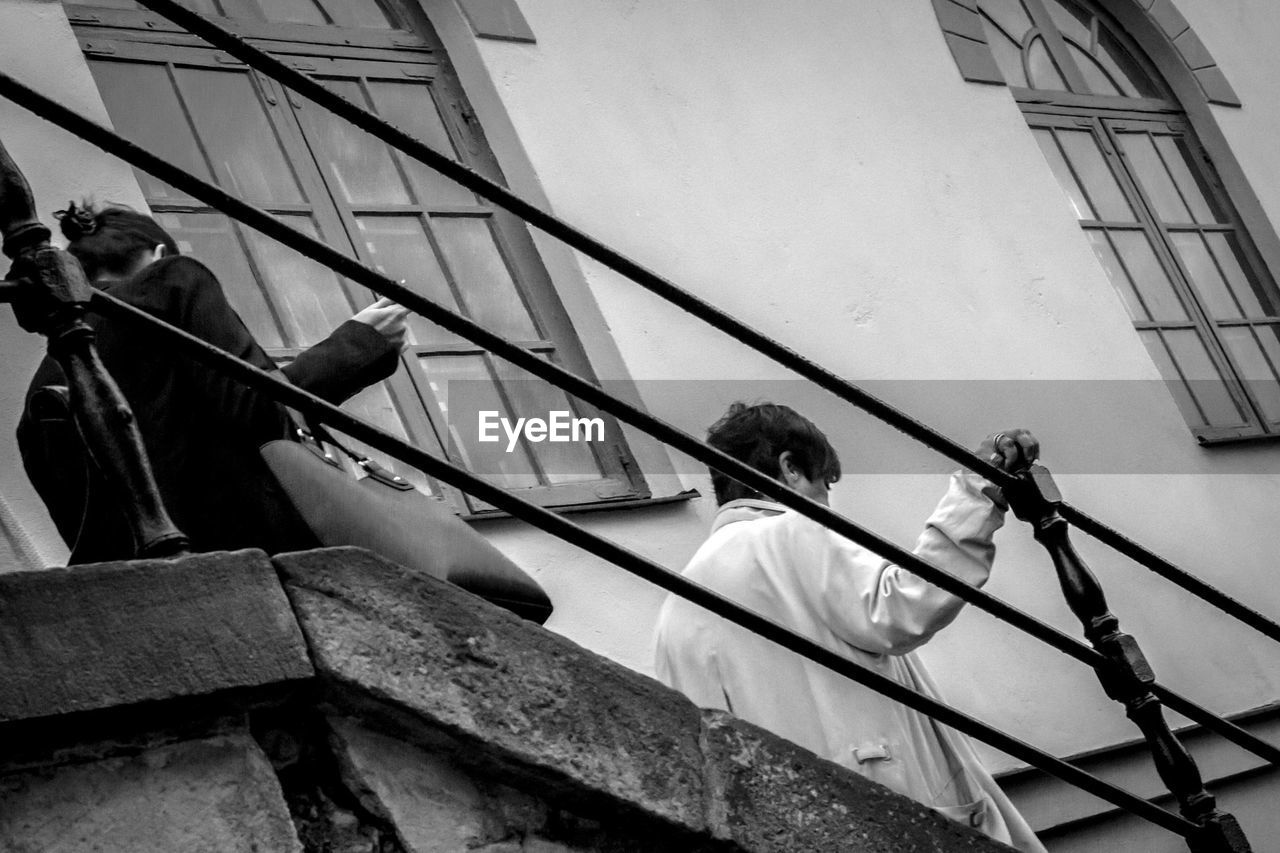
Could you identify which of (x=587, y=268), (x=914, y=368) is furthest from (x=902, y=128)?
(x=587, y=268)

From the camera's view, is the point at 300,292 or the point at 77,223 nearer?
the point at 77,223

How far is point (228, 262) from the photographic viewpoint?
4836 mm

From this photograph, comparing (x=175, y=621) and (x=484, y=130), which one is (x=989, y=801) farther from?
(x=484, y=130)

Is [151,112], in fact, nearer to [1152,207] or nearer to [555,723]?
[555,723]

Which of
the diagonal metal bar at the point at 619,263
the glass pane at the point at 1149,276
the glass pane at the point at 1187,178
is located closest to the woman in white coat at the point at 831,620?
the diagonal metal bar at the point at 619,263

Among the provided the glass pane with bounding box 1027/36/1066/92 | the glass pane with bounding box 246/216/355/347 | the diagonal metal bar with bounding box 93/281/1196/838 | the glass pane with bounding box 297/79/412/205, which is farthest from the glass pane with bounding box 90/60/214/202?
the glass pane with bounding box 1027/36/1066/92

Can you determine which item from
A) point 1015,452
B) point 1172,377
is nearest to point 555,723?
point 1015,452

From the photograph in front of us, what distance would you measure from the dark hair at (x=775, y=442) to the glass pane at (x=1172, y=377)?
3521 millimetres

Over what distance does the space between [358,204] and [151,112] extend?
27.3 inches

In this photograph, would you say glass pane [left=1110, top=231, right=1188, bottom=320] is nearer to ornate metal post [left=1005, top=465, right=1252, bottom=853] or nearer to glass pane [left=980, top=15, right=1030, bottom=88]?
glass pane [left=980, top=15, right=1030, bottom=88]

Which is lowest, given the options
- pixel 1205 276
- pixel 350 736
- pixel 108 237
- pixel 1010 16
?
pixel 350 736

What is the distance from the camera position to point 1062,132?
713 centimetres

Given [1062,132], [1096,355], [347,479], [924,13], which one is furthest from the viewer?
[1062,132]

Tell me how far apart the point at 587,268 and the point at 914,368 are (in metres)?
1.30
